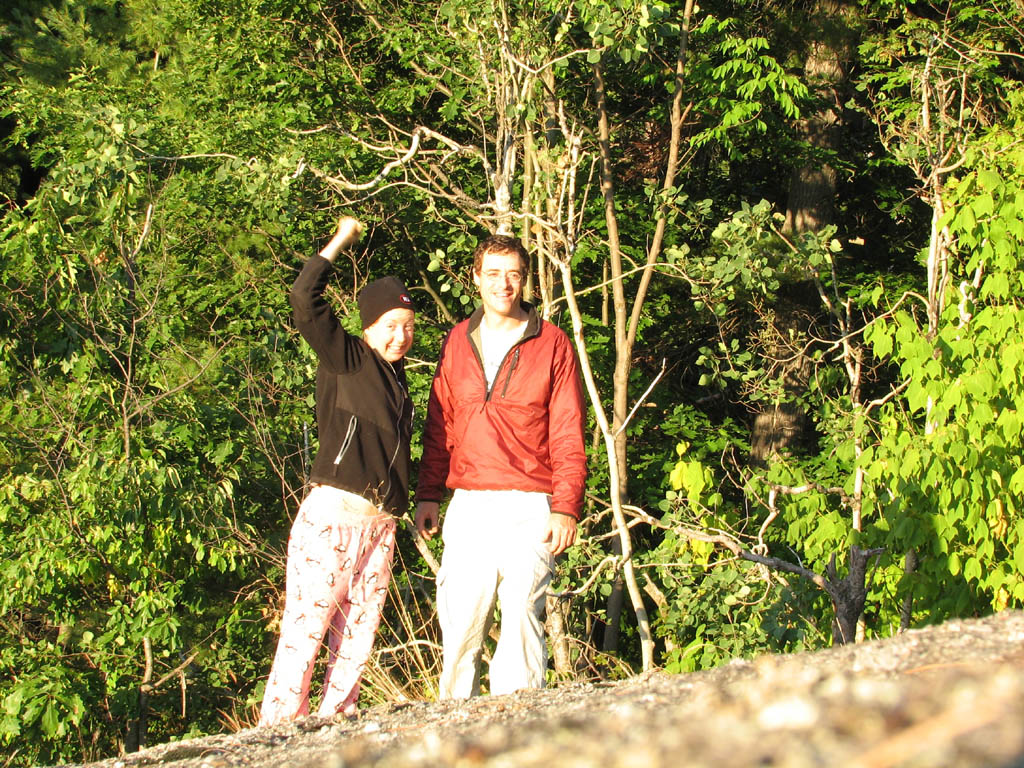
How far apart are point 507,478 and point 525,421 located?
21 centimetres

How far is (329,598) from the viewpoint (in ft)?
12.3

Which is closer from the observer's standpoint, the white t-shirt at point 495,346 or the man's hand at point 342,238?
the man's hand at point 342,238

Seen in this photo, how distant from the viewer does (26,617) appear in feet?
25.1

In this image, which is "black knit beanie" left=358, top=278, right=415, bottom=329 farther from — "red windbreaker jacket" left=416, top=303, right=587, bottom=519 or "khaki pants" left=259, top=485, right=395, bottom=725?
"khaki pants" left=259, top=485, right=395, bottom=725

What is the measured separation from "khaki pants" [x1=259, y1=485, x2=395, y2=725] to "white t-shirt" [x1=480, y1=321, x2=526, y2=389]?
2.04 feet

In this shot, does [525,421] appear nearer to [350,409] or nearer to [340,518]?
[350,409]

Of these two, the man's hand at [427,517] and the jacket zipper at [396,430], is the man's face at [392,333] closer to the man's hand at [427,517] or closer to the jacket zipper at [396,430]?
the jacket zipper at [396,430]

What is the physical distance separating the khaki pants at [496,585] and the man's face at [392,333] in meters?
0.54

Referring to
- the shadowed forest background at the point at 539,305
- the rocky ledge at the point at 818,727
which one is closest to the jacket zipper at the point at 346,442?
the shadowed forest background at the point at 539,305

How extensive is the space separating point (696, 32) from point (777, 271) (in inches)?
94.7

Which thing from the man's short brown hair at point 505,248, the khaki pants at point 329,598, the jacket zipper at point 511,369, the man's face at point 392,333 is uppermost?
the man's short brown hair at point 505,248

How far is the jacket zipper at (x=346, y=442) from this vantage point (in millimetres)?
3781

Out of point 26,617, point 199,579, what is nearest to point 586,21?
point 199,579

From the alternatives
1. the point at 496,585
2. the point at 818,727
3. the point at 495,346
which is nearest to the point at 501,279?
the point at 495,346
